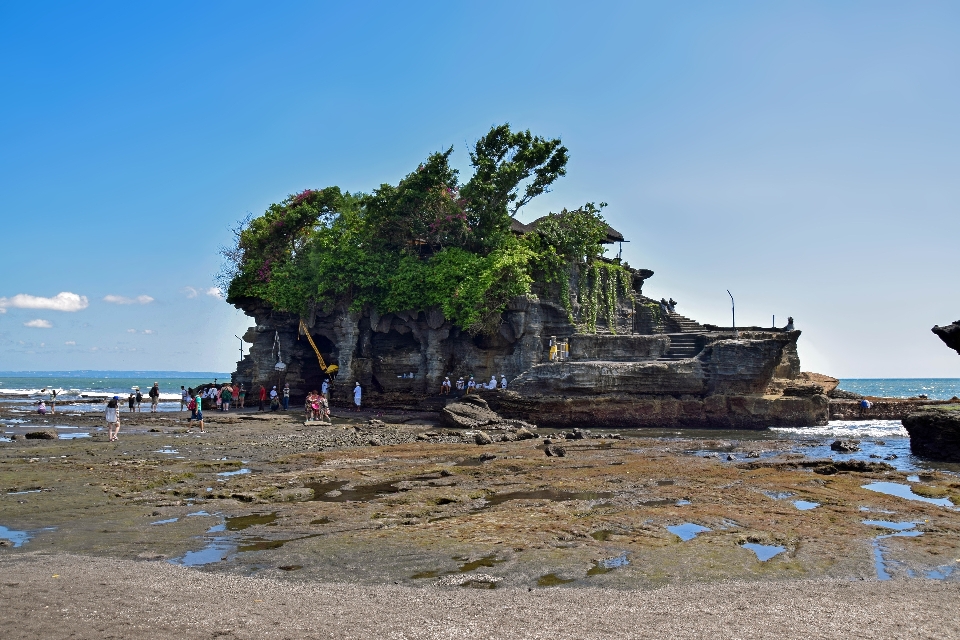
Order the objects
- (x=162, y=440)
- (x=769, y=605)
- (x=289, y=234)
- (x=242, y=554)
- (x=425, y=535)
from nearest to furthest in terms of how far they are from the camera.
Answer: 1. (x=769, y=605)
2. (x=242, y=554)
3. (x=425, y=535)
4. (x=162, y=440)
5. (x=289, y=234)

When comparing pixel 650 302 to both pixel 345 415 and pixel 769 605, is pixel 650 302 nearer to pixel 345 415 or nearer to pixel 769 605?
pixel 345 415

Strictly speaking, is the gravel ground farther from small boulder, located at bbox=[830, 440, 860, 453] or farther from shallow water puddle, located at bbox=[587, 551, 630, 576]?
small boulder, located at bbox=[830, 440, 860, 453]

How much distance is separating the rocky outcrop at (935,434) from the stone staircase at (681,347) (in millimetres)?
12112

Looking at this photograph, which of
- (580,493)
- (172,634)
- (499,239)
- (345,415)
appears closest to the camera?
(172,634)

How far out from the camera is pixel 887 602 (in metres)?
7.23

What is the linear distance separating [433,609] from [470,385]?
1130 inches

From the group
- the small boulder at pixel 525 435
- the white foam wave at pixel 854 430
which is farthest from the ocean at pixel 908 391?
the small boulder at pixel 525 435

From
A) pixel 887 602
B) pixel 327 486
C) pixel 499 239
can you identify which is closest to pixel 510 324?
pixel 499 239

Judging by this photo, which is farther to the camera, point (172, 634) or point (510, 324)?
point (510, 324)

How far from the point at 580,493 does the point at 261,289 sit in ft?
97.1

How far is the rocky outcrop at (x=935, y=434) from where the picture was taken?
20.9m

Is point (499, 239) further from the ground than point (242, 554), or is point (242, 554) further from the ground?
point (499, 239)

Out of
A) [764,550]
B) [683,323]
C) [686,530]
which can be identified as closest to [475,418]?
[683,323]

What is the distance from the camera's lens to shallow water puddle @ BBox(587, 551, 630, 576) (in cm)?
842
